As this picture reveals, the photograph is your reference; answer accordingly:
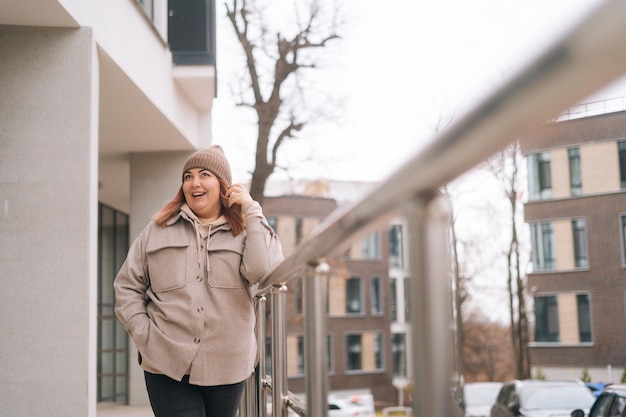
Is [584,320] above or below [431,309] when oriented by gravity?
below

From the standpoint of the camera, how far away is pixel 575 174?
28.5m

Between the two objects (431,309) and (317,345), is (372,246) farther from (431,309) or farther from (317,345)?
(317,345)

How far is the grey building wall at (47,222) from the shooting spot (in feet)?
19.7

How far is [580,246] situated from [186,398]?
28.2 meters

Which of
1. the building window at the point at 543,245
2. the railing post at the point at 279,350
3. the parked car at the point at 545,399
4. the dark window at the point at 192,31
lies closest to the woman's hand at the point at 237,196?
the railing post at the point at 279,350

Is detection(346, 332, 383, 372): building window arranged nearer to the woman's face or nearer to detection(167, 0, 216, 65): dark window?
the woman's face

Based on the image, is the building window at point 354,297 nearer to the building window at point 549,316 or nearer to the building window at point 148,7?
the building window at point 148,7

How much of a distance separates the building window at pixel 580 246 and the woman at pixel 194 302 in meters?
27.1

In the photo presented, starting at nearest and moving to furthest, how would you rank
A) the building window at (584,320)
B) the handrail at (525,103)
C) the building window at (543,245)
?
the handrail at (525,103) → the building window at (584,320) → the building window at (543,245)

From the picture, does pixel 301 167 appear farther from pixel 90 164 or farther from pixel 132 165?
pixel 90 164

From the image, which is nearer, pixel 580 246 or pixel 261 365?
pixel 261 365

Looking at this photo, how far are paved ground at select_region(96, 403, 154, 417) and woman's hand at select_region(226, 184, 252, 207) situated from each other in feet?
22.4

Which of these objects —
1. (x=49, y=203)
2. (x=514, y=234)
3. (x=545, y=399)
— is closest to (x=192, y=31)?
(x=514, y=234)

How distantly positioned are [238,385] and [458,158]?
2293mm
